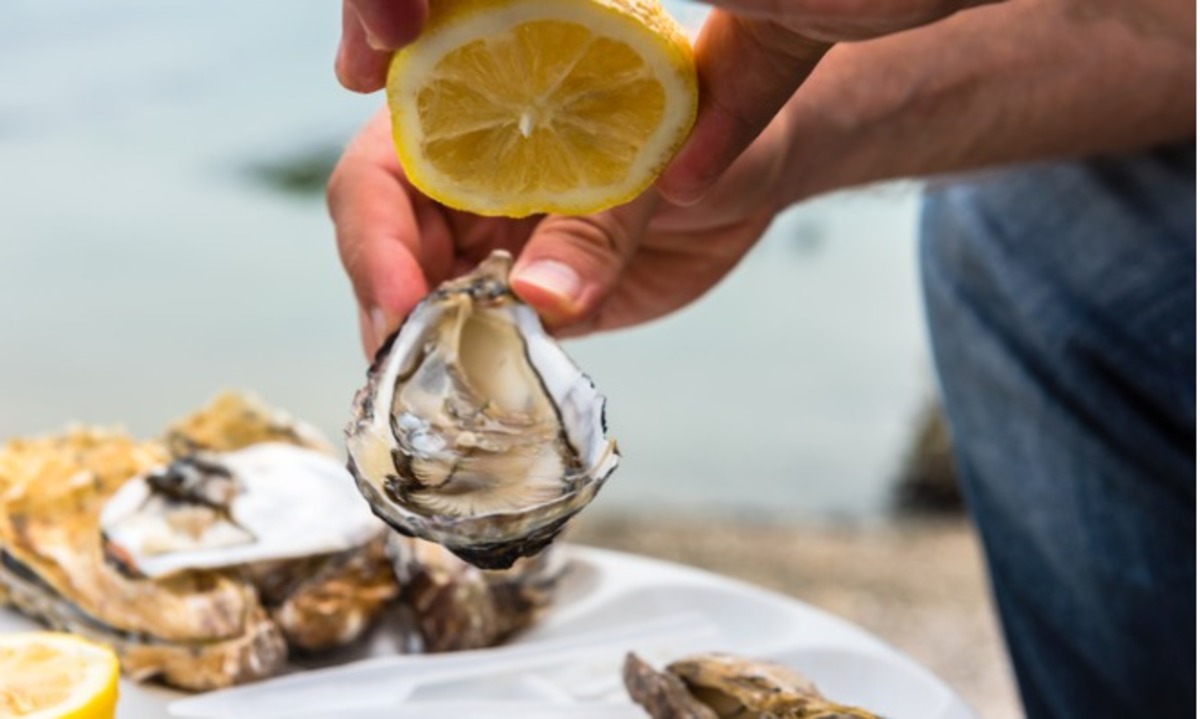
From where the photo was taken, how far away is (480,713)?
0.91 m

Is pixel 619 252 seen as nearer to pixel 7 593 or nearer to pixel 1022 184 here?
pixel 7 593

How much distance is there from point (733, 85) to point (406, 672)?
0.49m

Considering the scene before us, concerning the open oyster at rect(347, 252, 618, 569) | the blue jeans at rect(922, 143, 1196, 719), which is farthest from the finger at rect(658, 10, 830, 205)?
the blue jeans at rect(922, 143, 1196, 719)

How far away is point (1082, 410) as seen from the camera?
1.33 m

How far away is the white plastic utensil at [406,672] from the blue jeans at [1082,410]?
448 millimetres

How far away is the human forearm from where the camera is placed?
3.43ft

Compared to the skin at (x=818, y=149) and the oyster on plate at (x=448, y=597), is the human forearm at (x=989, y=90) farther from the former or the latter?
the oyster on plate at (x=448, y=597)

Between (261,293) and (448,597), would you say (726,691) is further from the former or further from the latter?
(261,293)

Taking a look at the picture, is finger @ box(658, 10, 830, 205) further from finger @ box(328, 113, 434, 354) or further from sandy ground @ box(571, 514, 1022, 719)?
sandy ground @ box(571, 514, 1022, 719)

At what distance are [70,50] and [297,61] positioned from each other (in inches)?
26.0

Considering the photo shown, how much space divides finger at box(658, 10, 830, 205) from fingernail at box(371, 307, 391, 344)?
0.20 m

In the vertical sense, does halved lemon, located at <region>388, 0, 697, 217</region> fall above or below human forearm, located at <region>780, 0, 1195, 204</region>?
above

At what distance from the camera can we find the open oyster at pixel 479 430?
0.72 meters

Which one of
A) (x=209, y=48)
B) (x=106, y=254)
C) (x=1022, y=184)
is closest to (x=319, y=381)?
(x=106, y=254)
